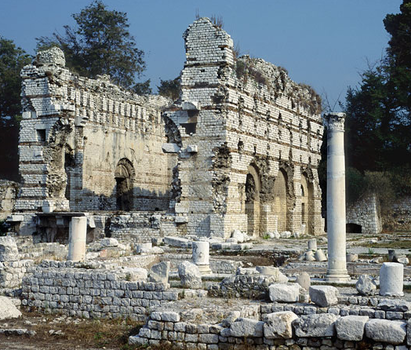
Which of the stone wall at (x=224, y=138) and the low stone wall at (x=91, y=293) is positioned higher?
the stone wall at (x=224, y=138)

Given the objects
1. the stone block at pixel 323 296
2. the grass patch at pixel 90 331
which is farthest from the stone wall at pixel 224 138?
the stone block at pixel 323 296

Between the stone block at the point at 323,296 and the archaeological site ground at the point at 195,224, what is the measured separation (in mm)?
20

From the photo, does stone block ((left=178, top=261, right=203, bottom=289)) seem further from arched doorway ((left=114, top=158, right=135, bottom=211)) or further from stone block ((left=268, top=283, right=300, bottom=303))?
arched doorway ((left=114, top=158, right=135, bottom=211))

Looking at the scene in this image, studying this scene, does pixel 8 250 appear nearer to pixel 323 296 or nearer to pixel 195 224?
pixel 323 296

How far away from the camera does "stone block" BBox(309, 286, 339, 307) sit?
885 cm

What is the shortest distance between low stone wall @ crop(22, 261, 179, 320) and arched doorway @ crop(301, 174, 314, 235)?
66.6ft

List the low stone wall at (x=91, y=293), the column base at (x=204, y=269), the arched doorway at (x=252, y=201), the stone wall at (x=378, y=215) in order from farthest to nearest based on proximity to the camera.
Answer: the stone wall at (x=378, y=215) → the arched doorway at (x=252, y=201) → the column base at (x=204, y=269) → the low stone wall at (x=91, y=293)

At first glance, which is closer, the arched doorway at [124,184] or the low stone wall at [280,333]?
the low stone wall at [280,333]

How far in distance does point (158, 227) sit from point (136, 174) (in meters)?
9.22

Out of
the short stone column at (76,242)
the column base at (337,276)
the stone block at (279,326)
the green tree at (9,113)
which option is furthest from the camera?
the green tree at (9,113)

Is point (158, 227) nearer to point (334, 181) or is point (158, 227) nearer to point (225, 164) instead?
point (225, 164)

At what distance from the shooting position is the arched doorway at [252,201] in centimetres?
2616

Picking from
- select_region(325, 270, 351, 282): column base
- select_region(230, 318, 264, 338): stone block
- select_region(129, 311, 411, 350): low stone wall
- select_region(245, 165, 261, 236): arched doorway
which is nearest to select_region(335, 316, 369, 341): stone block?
select_region(129, 311, 411, 350): low stone wall

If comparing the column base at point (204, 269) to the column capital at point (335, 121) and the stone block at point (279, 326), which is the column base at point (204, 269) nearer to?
the column capital at point (335, 121)
